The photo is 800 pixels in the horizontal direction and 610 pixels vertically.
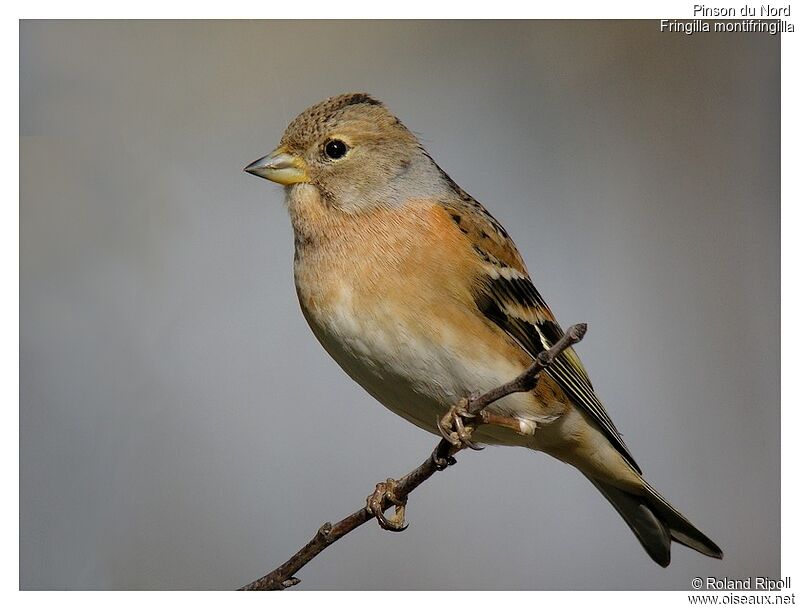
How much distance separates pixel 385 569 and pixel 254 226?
63.6 inches

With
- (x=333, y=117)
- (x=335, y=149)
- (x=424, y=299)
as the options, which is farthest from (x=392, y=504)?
(x=333, y=117)

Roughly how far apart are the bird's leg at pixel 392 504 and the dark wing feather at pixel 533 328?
2.47 ft

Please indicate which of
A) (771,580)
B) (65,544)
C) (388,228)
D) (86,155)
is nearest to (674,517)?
(771,580)

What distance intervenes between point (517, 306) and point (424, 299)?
0.52 m

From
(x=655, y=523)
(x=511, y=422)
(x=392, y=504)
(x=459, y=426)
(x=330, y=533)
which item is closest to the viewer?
(x=330, y=533)

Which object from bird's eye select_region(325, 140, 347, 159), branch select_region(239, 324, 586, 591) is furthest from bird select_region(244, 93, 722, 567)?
branch select_region(239, 324, 586, 591)

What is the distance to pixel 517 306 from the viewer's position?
4.09m

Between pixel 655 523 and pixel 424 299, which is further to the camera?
pixel 655 523

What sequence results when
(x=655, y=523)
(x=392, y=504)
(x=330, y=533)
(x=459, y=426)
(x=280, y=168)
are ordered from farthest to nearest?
(x=655, y=523), (x=280, y=168), (x=392, y=504), (x=459, y=426), (x=330, y=533)

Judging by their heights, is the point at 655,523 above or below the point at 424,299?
below

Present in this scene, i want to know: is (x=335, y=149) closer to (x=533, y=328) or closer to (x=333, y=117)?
(x=333, y=117)

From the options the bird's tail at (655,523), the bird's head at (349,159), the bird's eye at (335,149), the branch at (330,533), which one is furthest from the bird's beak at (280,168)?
the bird's tail at (655,523)

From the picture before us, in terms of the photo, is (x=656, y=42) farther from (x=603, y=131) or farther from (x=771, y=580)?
(x=771, y=580)

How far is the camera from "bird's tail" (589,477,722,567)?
420 cm
